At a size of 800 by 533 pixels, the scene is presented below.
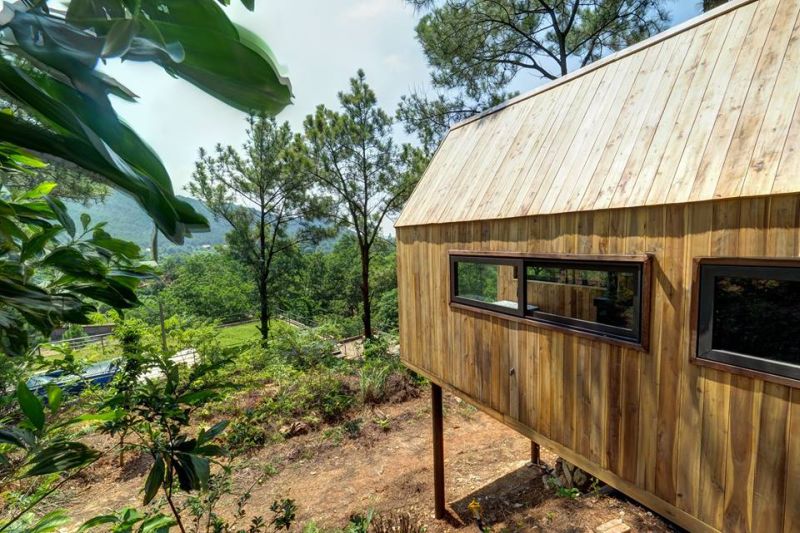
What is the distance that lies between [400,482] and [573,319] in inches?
169

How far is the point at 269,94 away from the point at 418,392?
880cm

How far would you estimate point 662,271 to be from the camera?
6.85 feet

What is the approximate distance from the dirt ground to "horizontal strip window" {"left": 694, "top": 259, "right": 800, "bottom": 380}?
3.49 meters

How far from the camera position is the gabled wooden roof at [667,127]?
1831 mm

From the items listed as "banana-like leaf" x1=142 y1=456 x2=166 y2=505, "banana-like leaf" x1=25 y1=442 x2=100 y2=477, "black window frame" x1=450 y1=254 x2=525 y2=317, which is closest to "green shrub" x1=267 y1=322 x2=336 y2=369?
"black window frame" x1=450 y1=254 x2=525 y2=317

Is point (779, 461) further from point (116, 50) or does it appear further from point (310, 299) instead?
point (310, 299)

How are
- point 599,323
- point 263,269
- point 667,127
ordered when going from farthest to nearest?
point 263,269 → point 599,323 → point 667,127

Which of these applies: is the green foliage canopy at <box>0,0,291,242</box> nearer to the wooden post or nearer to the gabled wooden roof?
the gabled wooden roof

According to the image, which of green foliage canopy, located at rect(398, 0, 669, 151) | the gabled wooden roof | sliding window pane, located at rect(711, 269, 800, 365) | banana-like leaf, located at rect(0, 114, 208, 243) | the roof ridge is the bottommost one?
sliding window pane, located at rect(711, 269, 800, 365)

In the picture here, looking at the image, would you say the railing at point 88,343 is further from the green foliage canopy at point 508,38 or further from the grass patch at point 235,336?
the green foliage canopy at point 508,38

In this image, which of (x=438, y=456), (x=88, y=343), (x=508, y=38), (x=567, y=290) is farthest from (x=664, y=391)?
(x=88, y=343)

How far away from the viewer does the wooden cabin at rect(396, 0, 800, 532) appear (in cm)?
172

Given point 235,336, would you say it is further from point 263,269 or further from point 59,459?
point 59,459

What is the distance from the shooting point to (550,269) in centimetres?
283
